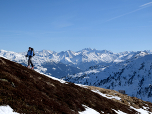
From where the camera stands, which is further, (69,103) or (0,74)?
(69,103)

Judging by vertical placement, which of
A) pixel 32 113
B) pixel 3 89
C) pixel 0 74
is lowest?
pixel 32 113

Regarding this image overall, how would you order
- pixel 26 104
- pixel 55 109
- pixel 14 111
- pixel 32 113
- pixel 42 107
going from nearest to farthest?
pixel 14 111
pixel 32 113
pixel 26 104
pixel 42 107
pixel 55 109

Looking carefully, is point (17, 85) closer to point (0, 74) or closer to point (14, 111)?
point (0, 74)

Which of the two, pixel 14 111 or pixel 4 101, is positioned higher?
pixel 4 101

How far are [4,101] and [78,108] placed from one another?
26.5 ft

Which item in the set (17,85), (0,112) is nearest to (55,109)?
(17,85)

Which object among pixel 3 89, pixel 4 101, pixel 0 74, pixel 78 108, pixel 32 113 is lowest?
pixel 78 108

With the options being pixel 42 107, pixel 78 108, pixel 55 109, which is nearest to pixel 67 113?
pixel 55 109

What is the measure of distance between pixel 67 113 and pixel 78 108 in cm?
333

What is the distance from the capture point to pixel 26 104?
9.24 meters

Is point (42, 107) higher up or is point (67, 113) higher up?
point (42, 107)

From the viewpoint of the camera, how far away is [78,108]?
46.6 ft

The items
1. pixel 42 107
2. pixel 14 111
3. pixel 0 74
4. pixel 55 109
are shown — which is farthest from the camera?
pixel 0 74

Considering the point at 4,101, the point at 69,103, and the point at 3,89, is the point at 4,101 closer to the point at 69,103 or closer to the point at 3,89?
the point at 3,89
